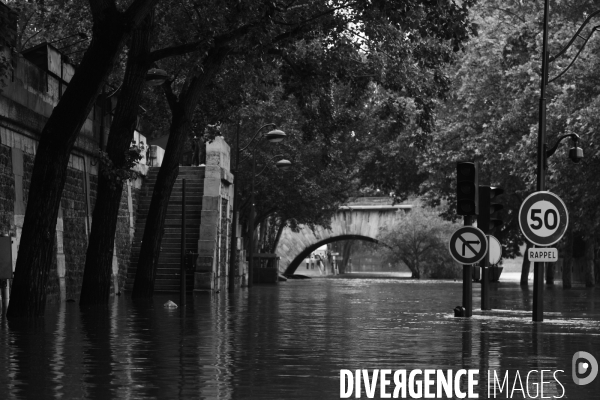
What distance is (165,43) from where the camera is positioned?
31.4 meters

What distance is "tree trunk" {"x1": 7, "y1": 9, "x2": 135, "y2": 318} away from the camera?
1908 cm

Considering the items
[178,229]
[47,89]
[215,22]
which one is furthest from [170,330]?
[178,229]

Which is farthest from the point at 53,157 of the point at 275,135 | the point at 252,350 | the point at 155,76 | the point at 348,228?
the point at 348,228

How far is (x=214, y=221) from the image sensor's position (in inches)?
1534

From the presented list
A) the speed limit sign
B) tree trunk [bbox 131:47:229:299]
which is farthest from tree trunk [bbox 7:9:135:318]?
tree trunk [bbox 131:47:229:299]

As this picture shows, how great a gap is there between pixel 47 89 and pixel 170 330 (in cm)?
1146

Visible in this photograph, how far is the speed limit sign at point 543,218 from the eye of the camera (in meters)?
18.6

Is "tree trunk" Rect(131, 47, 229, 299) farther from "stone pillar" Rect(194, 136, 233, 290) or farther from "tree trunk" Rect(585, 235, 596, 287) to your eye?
"tree trunk" Rect(585, 235, 596, 287)

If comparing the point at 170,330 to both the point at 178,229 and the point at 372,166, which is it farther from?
the point at 372,166

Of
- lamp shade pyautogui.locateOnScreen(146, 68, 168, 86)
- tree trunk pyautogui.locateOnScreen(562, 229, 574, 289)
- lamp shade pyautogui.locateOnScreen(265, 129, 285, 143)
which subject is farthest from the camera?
tree trunk pyautogui.locateOnScreen(562, 229, 574, 289)

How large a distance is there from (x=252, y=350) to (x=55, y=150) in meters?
6.64

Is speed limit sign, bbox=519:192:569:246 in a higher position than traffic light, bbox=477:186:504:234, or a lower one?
lower

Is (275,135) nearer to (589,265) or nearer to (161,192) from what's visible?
(161,192)

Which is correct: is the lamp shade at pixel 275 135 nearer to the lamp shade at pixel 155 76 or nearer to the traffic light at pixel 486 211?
the lamp shade at pixel 155 76
